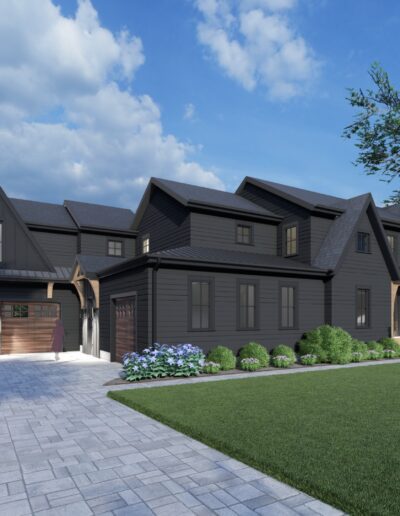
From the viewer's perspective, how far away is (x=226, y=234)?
18.8m

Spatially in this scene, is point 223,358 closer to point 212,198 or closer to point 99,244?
point 212,198

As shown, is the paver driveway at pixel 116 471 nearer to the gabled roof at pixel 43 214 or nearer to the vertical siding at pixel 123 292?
the vertical siding at pixel 123 292

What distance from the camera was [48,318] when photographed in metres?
21.0

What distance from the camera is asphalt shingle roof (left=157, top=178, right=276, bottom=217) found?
60.3 ft

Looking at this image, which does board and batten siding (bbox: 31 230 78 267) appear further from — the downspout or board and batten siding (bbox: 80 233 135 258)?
the downspout

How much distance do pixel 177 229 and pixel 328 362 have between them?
861 cm

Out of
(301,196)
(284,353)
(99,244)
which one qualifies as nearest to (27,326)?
(99,244)

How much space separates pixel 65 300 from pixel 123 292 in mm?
6870

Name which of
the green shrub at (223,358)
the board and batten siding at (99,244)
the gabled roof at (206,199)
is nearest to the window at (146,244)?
the gabled roof at (206,199)

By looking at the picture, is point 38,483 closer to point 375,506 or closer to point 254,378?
point 375,506

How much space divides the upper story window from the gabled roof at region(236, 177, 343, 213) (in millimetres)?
1304

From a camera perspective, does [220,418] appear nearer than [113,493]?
No

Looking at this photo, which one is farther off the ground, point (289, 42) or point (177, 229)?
point (289, 42)

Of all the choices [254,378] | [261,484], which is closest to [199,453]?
[261,484]
